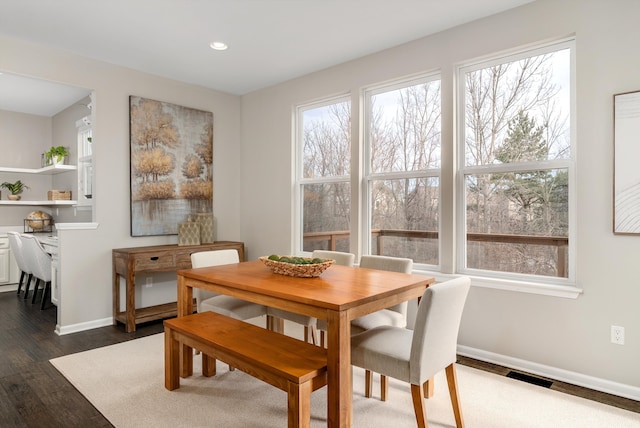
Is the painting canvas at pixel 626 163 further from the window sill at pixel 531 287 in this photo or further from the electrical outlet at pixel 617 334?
the electrical outlet at pixel 617 334

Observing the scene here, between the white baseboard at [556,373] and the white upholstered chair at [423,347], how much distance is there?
1.12m

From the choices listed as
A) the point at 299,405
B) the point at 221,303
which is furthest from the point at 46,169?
the point at 299,405

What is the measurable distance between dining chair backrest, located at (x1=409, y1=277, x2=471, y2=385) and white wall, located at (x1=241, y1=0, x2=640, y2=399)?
1212 millimetres

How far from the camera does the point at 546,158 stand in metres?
2.81

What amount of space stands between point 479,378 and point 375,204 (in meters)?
1.78

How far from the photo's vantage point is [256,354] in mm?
1976

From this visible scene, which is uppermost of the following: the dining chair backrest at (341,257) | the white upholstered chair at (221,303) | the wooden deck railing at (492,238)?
the wooden deck railing at (492,238)

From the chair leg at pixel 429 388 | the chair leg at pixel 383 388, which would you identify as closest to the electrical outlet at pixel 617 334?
the chair leg at pixel 429 388

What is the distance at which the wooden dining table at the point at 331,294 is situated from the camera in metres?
1.73

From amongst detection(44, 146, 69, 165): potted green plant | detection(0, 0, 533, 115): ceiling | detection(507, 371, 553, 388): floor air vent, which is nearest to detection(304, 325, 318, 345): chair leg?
detection(507, 371, 553, 388): floor air vent

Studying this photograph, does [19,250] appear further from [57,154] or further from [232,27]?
[232,27]

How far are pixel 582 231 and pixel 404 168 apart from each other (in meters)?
1.52

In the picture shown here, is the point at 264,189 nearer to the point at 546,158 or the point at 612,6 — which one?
the point at 546,158

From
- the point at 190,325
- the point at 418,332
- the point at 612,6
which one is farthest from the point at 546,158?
the point at 190,325
